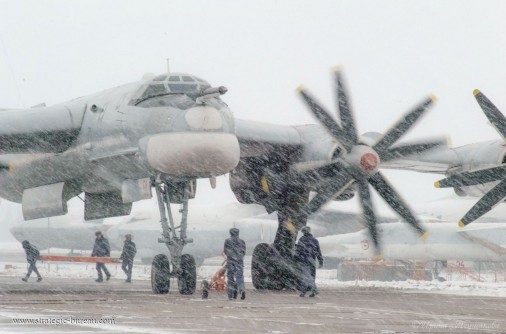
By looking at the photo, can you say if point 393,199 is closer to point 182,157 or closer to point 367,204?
point 367,204

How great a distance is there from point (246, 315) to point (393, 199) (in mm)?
7000

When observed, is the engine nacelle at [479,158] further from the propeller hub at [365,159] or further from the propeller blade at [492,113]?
the propeller hub at [365,159]

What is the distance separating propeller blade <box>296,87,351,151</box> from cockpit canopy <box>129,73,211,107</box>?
2591 millimetres

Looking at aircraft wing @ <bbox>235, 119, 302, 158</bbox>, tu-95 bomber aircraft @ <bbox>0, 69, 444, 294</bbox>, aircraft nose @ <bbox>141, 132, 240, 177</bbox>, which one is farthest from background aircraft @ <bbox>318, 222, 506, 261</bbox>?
aircraft nose @ <bbox>141, 132, 240, 177</bbox>

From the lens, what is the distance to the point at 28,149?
17750 mm

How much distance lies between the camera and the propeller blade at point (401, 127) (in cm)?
1792

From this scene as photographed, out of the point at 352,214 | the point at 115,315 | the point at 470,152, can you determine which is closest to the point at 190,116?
the point at 115,315

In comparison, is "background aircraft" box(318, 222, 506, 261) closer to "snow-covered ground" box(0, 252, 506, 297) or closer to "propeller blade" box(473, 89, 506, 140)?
"snow-covered ground" box(0, 252, 506, 297)

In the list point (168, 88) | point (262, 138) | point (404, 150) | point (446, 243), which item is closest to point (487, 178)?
point (404, 150)

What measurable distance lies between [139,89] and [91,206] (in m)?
3.93

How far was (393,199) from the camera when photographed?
18.2m

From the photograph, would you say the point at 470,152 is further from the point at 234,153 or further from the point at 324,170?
the point at 234,153

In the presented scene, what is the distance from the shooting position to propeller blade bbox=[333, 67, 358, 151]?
18031 millimetres

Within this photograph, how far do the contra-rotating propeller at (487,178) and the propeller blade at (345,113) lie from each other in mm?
2302
